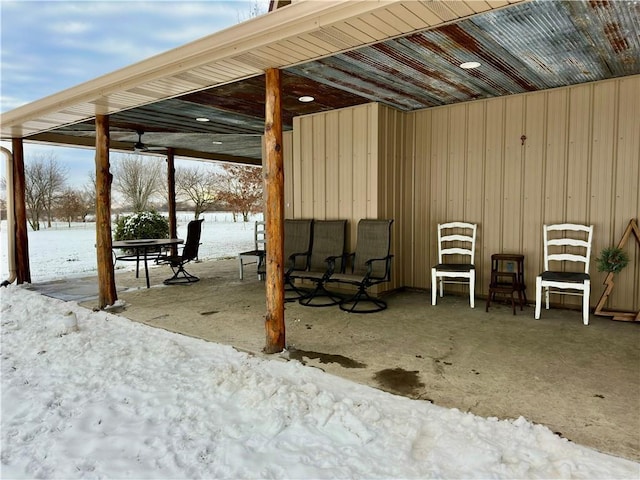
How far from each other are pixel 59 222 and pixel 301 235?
13.9m

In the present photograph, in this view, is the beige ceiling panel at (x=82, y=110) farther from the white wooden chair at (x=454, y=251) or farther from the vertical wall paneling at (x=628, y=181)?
the vertical wall paneling at (x=628, y=181)

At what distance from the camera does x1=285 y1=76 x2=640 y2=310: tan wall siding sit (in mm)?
4348

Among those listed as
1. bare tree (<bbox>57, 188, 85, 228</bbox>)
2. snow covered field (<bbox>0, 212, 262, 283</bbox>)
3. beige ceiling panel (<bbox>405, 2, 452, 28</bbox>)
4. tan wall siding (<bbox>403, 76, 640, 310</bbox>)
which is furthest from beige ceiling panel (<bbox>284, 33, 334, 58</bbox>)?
bare tree (<bbox>57, 188, 85, 228</bbox>)

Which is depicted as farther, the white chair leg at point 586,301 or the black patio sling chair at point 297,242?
the black patio sling chair at point 297,242

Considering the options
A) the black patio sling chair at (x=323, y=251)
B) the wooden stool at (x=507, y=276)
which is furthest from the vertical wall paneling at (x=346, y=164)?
the wooden stool at (x=507, y=276)

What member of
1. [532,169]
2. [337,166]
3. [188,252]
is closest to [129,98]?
[337,166]

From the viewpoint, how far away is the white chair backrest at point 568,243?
4.31 metres

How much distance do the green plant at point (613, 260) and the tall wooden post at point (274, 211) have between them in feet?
10.2

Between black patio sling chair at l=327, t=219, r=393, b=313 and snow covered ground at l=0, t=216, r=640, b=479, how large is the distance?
165 centimetres

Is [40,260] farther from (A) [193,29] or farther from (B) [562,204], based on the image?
(B) [562,204]

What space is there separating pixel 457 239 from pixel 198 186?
1432 centimetres

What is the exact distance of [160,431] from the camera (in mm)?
2256

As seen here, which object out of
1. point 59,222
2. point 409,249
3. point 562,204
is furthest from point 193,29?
point 562,204

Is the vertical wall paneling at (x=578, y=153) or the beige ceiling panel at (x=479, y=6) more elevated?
the beige ceiling panel at (x=479, y=6)
